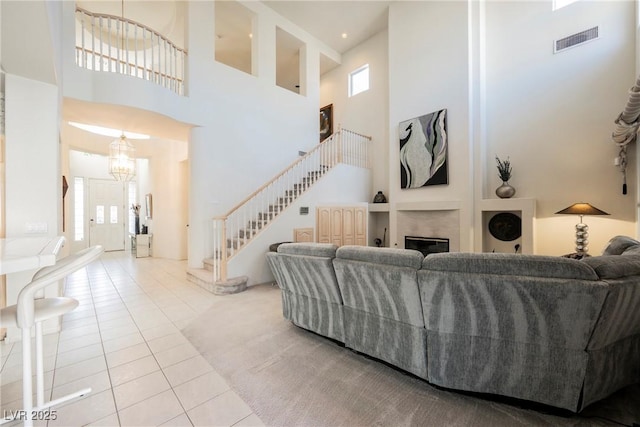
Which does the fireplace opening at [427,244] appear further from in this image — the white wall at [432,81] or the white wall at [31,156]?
the white wall at [31,156]

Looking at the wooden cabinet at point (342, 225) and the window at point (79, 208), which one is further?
the window at point (79, 208)

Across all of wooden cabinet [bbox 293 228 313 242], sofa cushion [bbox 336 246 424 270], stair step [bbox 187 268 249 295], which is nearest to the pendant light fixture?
stair step [bbox 187 268 249 295]

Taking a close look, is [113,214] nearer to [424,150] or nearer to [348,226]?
[348,226]

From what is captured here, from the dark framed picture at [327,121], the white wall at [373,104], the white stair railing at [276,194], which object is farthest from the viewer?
the dark framed picture at [327,121]

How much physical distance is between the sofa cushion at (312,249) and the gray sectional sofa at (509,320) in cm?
27

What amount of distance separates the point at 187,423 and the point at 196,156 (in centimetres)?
504

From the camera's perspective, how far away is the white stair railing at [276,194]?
4.80 m

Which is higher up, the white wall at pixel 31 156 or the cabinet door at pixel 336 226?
the white wall at pixel 31 156

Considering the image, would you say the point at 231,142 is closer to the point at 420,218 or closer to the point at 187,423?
the point at 420,218

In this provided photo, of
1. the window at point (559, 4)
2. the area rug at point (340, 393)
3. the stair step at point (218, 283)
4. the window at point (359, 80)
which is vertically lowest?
the area rug at point (340, 393)

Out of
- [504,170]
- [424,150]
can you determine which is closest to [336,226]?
[424,150]

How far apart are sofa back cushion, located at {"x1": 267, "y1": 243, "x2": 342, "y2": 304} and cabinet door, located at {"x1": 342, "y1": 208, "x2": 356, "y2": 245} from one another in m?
4.00

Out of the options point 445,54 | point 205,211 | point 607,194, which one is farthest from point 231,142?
point 607,194

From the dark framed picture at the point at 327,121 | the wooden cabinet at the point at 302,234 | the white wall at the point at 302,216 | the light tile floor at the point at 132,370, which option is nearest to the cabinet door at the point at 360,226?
the white wall at the point at 302,216
